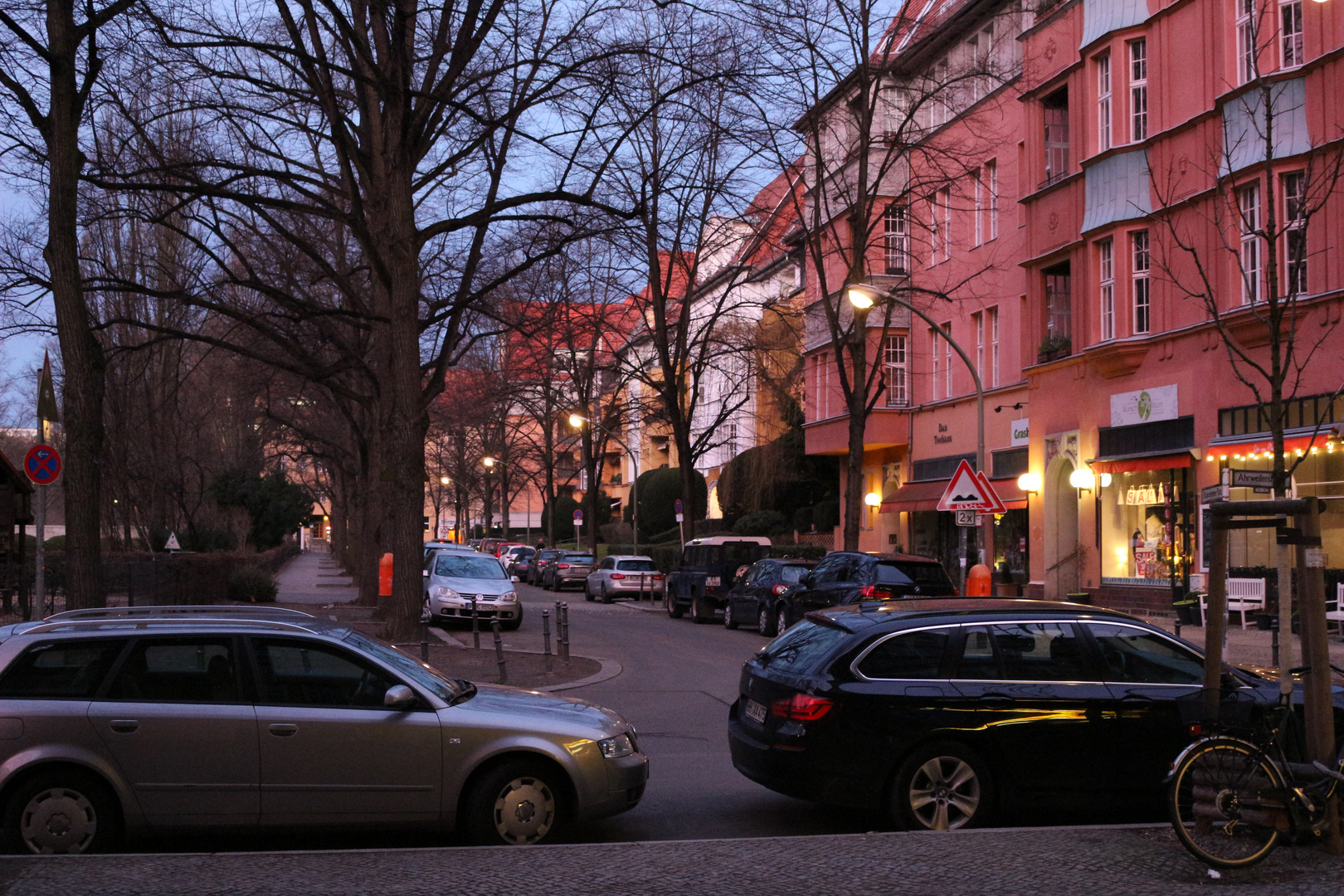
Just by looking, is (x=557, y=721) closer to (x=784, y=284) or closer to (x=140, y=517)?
(x=140, y=517)

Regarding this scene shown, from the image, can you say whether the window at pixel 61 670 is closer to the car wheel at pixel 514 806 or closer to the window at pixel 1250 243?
the car wheel at pixel 514 806

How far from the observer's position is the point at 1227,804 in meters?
6.40

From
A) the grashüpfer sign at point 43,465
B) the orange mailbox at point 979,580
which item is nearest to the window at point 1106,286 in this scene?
the orange mailbox at point 979,580

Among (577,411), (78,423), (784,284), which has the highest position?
(784,284)

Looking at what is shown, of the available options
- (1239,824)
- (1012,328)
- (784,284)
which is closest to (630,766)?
(1239,824)

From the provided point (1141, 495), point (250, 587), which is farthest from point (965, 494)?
point (250, 587)

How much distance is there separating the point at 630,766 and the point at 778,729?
101 cm

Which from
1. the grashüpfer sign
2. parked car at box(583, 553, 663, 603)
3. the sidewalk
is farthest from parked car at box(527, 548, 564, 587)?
the sidewalk

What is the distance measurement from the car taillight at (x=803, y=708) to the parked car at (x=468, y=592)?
18442 mm

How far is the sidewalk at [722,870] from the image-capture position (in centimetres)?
592

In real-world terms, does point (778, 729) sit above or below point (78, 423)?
below

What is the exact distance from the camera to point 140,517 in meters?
41.0

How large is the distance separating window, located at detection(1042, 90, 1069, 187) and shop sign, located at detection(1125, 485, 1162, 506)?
7.83 meters

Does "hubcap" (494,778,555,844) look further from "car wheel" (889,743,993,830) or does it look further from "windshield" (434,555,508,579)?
"windshield" (434,555,508,579)
